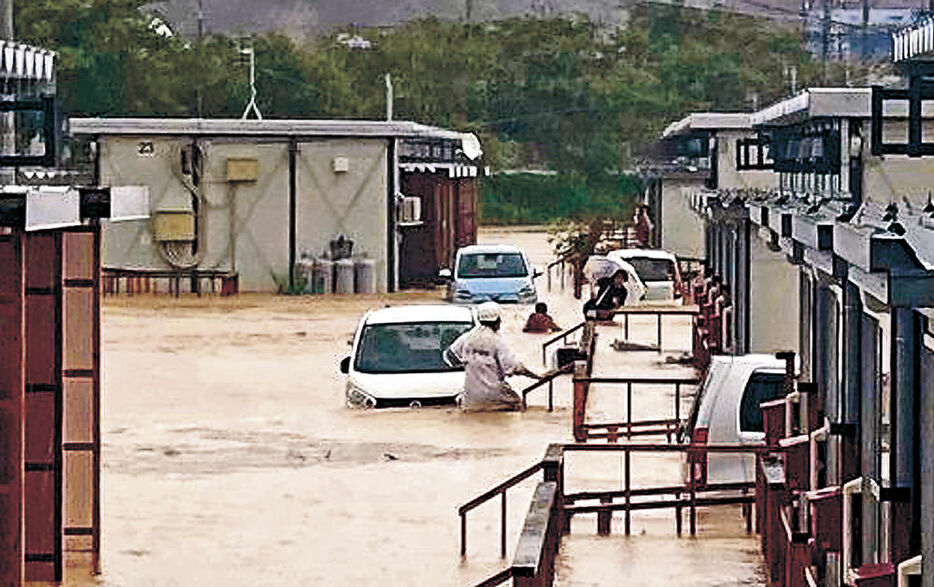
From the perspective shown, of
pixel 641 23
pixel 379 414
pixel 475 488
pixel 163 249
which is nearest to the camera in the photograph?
pixel 475 488

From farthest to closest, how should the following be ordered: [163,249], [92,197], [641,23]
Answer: [641,23] < [163,249] < [92,197]

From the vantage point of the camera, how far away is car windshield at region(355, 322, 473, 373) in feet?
88.0

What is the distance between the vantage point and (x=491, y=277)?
147ft

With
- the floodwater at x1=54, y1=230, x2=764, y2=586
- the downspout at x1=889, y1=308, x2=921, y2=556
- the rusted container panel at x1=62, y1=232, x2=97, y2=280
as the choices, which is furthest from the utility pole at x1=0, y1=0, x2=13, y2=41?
the downspout at x1=889, y1=308, x2=921, y2=556

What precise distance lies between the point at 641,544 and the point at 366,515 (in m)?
3.41

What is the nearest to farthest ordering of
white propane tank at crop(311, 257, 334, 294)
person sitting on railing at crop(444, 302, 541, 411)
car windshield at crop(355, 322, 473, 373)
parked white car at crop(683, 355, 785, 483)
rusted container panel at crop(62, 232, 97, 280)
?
rusted container panel at crop(62, 232, 97, 280)
parked white car at crop(683, 355, 785, 483)
person sitting on railing at crop(444, 302, 541, 411)
car windshield at crop(355, 322, 473, 373)
white propane tank at crop(311, 257, 334, 294)

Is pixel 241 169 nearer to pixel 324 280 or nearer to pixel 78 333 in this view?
pixel 324 280

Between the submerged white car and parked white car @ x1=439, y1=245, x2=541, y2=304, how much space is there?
53.2ft

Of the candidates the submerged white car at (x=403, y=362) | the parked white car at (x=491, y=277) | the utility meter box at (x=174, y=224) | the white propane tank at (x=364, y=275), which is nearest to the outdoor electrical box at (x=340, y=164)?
the white propane tank at (x=364, y=275)

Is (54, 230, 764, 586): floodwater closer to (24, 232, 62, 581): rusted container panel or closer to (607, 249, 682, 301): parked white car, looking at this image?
(24, 232, 62, 581): rusted container panel

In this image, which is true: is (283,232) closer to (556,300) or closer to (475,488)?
(556,300)

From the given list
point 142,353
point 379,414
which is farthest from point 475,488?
point 142,353

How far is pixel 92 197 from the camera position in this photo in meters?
14.7

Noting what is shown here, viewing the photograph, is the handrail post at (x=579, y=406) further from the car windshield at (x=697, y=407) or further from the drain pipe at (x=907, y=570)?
the drain pipe at (x=907, y=570)
